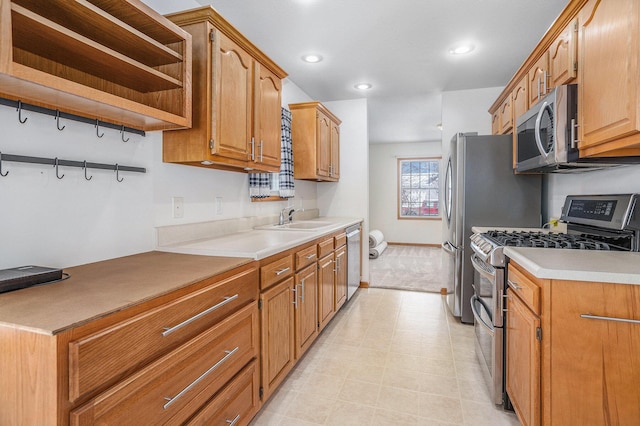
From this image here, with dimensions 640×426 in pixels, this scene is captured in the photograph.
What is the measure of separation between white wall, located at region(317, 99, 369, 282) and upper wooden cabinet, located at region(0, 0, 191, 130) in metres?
2.91

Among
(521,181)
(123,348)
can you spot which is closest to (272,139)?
(123,348)

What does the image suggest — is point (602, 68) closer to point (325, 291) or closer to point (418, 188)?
point (325, 291)

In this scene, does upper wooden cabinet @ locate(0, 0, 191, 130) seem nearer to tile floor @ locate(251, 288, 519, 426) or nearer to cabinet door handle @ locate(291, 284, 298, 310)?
cabinet door handle @ locate(291, 284, 298, 310)

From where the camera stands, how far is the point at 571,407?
1.27m

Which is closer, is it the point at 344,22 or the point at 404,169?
the point at 344,22

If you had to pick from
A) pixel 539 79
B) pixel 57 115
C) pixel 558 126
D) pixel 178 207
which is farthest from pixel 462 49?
pixel 57 115

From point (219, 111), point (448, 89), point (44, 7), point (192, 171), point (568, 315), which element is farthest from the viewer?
point (448, 89)

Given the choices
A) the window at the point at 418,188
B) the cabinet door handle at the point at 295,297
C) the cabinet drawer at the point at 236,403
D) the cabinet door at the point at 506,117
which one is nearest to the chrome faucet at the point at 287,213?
the cabinet door handle at the point at 295,297

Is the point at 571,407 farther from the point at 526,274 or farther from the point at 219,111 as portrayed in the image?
the point at 219,111

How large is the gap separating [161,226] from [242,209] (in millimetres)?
860

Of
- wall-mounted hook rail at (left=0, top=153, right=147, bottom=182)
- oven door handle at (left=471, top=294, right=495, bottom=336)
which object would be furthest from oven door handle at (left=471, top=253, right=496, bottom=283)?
wall-mounted hook rail at (left=0, top=153, right=147, bottom=182)

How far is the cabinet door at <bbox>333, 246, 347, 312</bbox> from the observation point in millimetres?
3049

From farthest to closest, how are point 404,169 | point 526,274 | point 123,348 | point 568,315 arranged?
point 404,169
point 526,274
point 568,315
point 123,348

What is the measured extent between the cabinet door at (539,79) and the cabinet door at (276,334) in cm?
207
